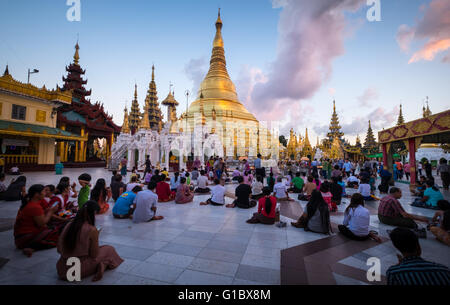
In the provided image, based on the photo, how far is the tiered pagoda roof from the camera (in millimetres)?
28862

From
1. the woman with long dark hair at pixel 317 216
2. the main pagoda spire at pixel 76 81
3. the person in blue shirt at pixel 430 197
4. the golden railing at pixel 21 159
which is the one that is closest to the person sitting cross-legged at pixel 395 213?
the woman with long dark hair at pixel 317 216

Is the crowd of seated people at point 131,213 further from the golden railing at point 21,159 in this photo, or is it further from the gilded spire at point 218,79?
the gilded spire at point 218,79

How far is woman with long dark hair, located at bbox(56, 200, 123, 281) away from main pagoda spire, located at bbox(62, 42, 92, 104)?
116 ft

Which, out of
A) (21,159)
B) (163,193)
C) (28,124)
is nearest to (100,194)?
(163,193)

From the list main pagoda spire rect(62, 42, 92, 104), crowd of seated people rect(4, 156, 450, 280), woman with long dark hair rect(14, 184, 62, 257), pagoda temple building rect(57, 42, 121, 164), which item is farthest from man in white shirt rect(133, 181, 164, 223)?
main pagoda spire rect(62, 42, 92, 104)

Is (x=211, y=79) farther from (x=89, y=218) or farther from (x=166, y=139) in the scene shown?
(x=89, y=218)

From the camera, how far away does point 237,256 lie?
367 centimetres

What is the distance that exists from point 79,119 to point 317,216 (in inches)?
1329

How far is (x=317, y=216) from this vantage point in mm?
4930

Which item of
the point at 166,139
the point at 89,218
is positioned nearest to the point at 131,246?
the point at 89,218

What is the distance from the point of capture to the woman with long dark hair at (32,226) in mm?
3562

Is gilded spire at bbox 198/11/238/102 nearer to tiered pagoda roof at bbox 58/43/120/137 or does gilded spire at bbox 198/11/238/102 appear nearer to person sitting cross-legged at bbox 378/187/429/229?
tiered pagoda roof at bbox 58/43/120/137

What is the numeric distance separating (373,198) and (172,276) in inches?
353

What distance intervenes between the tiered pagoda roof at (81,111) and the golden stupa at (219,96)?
12.9 meters
